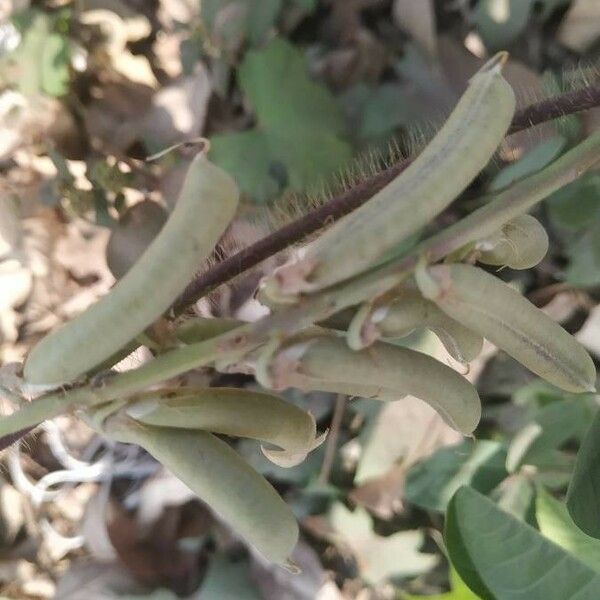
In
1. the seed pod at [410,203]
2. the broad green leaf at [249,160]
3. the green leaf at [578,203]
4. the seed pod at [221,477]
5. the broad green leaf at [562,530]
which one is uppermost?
the seed pod at [410,203]

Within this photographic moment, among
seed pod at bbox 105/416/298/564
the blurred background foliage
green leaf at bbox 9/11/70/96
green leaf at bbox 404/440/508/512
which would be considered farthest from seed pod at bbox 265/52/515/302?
green leaf at bbox 9/11/70/96

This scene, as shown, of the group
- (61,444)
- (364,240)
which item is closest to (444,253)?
(364,240)

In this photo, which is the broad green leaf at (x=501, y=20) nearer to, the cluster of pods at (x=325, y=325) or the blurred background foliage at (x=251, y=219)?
the blurred background foliage at (x=251, y=219)

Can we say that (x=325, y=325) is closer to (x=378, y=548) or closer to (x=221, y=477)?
(x=221, y=477)

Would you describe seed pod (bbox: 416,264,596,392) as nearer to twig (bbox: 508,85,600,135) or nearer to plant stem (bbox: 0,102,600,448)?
plant stem (bbox: 0,102,600,448)

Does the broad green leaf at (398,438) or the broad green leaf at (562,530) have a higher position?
the broad green leaf at (562,530)

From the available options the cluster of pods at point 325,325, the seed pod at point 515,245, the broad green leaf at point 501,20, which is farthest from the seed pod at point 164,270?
the broad green leaf at point 501,20

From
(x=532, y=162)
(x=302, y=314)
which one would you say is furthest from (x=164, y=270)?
(x=532, y=162)
